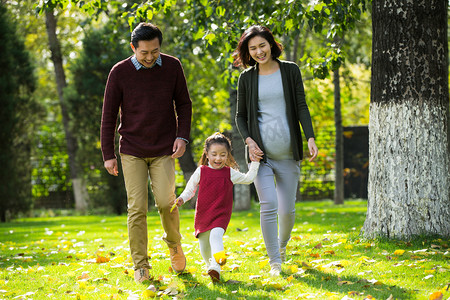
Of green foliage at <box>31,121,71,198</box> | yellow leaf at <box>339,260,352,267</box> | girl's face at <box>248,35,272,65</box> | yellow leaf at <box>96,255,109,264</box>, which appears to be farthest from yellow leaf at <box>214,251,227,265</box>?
green foliage at <box>31,121,71,198</box>

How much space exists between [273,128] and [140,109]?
105cm

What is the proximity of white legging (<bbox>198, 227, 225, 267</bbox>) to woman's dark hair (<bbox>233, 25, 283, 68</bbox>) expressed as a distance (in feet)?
4.64

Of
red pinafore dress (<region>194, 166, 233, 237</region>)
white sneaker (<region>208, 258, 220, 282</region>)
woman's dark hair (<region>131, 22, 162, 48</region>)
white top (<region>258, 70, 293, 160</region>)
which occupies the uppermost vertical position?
woman's dark hair (<region>131, 22, 162, 48</region>)

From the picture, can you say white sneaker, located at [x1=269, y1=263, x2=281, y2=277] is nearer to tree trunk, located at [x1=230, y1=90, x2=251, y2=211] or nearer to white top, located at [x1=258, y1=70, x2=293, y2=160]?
white top, located at [x1=258, y1=70, x2=293, y2=160]

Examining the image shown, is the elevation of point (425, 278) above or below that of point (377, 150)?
below

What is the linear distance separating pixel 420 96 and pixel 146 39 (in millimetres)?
2819

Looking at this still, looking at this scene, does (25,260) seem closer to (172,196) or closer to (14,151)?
(172,196)

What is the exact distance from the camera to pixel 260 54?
14.9 feet

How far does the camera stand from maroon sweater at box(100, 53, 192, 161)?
456 centimetres

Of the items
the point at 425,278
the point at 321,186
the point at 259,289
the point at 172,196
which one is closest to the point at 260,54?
the point at 172,196

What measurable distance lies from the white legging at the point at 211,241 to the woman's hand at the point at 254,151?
24.3 inches

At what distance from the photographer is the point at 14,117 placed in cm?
1182

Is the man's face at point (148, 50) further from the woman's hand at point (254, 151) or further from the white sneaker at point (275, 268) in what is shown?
the white sneaker at point (275, 268)

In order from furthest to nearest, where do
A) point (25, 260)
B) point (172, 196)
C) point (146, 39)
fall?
1. point (25, 260)
2. point (172, 196)
3. point (146, 39)
